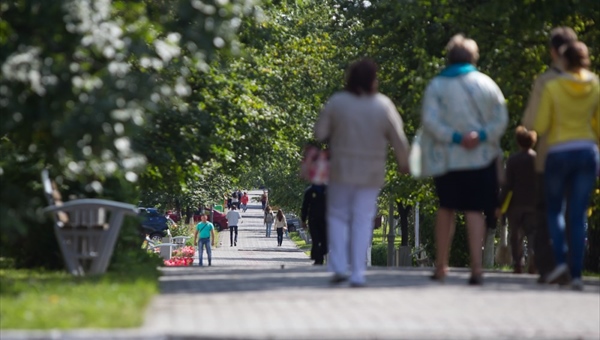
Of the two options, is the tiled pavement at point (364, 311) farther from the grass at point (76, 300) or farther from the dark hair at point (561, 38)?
the dark hair at point (561, 38)

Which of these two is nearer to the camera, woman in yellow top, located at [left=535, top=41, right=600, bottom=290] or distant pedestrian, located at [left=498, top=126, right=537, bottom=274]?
woman in yellow top, located at [left=535, top=41, right=600, bottom=290]

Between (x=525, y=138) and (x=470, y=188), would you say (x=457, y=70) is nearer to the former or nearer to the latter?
(x=470, y=188)

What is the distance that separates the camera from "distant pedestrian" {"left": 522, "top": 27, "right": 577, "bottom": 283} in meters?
12.3

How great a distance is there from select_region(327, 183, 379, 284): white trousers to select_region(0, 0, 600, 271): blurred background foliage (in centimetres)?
146

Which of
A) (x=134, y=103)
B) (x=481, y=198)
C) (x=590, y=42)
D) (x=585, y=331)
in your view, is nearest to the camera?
(x=585, y=331)

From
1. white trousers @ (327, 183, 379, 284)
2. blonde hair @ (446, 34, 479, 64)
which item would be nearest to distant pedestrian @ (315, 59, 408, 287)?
white trousers @ (327, 183, 379, 284)

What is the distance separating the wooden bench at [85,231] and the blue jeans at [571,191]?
4713 mm

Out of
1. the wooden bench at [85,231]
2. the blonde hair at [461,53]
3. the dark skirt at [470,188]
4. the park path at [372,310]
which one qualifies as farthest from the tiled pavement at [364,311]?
the wooden bench at [85,231]

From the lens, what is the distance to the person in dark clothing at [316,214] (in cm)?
2103

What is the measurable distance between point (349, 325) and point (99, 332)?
1522 millimetres

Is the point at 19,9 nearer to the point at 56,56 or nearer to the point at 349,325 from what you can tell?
the point at 56,56

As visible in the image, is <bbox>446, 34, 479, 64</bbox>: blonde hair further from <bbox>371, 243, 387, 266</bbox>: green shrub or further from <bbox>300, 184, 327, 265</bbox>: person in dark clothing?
<bbox>371, 243, 387, 266</bbox>: green shrub

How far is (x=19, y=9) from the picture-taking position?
38.6ft

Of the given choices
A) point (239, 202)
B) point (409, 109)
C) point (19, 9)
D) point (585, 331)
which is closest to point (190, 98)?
point (409, 109)
